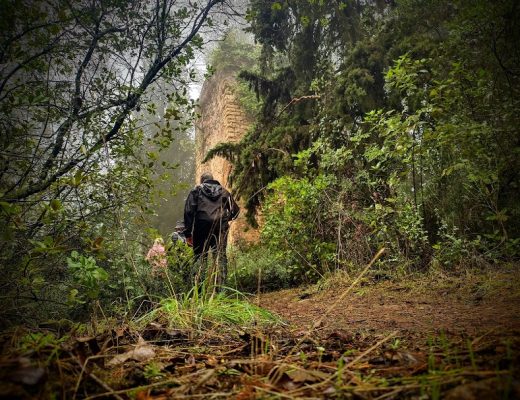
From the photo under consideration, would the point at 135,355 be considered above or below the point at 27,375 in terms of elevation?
below

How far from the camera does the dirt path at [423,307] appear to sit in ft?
5.84

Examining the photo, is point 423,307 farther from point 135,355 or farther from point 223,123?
point 223,123

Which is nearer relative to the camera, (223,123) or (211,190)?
(211,190)

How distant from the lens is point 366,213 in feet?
15.0

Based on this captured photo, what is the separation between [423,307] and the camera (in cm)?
266

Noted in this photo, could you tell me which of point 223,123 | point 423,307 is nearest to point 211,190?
point 423,307

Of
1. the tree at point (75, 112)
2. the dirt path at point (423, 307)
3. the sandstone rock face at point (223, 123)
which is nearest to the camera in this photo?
the dirt path at point (423, 307)

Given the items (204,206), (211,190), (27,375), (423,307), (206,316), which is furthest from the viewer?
(211,190)

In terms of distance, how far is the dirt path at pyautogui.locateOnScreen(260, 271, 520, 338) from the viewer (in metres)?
1.78

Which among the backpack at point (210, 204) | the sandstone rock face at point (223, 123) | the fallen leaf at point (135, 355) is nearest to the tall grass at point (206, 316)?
the fallen leaf at point (135, 355)

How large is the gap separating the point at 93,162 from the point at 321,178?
3125mm

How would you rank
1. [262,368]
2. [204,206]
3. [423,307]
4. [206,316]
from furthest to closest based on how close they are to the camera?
1. [204,206]
2. [423,307]
3. [206,316]
4. [262,368]

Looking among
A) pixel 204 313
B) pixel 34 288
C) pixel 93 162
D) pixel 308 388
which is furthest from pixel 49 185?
pixel 308 388

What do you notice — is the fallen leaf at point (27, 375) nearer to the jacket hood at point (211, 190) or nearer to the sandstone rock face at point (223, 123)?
the jacket hood at point (211, 190)
